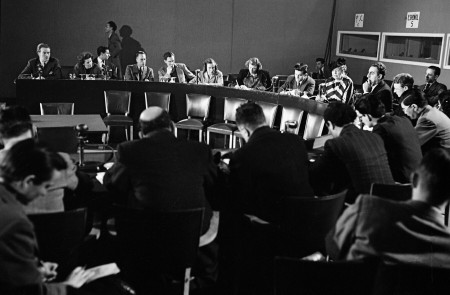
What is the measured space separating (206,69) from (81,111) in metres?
2.05

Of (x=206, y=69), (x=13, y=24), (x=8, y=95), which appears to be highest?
(x=13, y=24)

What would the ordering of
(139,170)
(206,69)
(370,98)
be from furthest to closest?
(206,69) < (370,98) < (139,170)

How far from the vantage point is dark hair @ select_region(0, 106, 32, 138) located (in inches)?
110

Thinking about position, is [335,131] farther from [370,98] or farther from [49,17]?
[49,17]

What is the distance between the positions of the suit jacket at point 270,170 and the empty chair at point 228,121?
3634mm

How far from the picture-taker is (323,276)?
6.30ft

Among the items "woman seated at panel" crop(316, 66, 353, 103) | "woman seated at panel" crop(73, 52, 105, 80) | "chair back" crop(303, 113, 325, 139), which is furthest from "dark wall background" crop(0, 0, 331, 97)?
"chair back" crop(303, 113, 325, 139)

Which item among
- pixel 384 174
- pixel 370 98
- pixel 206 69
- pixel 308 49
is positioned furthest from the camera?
pixel 308 49

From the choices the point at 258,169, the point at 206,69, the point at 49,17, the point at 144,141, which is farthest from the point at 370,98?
the point at 49,17

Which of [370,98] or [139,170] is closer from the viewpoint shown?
[139,170]

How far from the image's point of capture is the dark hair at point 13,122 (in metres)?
2.80

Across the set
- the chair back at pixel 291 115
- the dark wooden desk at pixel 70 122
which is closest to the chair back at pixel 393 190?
the dark wooden desk at pixel 70 122

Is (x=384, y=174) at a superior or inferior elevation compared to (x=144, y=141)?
inferior

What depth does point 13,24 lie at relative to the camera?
10.1 metres
